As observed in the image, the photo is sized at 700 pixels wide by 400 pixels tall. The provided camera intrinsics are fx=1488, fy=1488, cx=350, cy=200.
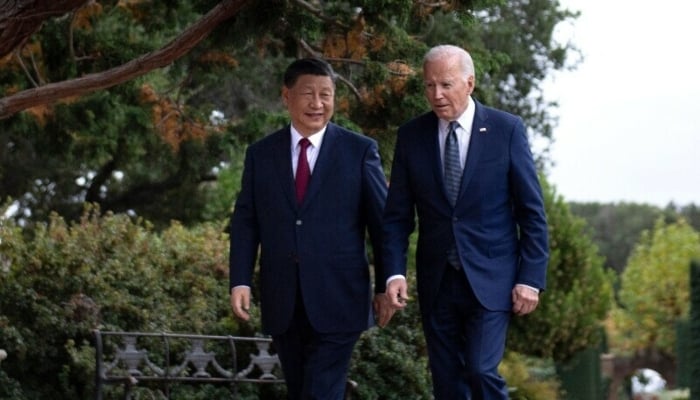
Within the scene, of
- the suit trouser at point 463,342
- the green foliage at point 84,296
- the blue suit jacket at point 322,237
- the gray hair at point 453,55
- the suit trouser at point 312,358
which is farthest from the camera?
the green foliage at point 84,296

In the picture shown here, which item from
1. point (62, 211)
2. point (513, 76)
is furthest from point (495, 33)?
point (62, 211)

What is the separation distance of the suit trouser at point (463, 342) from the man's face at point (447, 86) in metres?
0.67

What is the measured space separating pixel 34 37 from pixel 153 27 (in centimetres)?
123

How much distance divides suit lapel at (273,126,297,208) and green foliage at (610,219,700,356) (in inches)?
1375

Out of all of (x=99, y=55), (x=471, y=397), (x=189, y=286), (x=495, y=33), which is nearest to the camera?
(x=471, y=397)

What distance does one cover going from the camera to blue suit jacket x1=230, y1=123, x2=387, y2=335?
6445 millimetres

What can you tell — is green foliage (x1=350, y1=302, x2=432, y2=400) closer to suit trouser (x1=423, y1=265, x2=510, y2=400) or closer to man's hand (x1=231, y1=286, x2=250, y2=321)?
man's hand (x1=231, y1=286, x2=250, y2=321)

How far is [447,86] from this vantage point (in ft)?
20.3

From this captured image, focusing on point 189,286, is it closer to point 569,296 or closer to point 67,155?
point 67,155

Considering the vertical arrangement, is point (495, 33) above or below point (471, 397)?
above

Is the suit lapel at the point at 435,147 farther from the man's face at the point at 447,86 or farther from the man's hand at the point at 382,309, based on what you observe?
the man's hand at the point at 382,309

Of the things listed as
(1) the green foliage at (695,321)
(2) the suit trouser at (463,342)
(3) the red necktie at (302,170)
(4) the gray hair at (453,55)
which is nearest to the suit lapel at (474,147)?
(4) the gray hair at (453,55)

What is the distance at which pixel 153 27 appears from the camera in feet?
40.3

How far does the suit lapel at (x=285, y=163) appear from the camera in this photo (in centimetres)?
654
